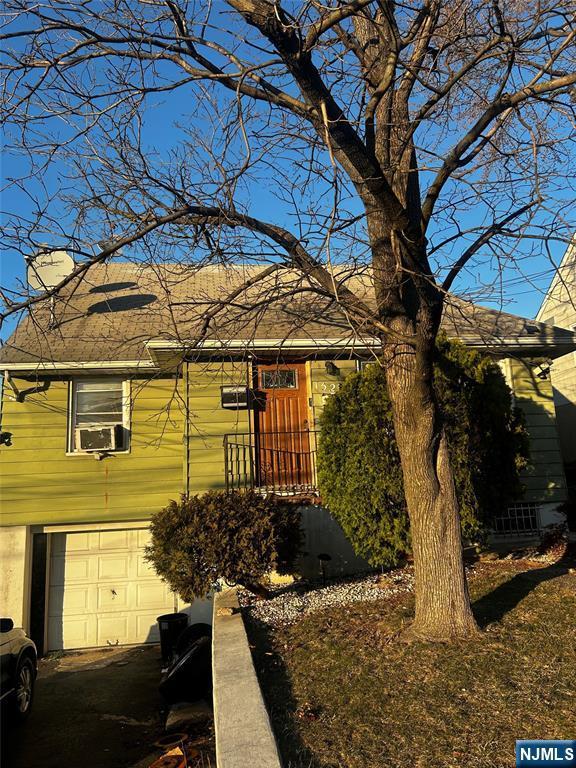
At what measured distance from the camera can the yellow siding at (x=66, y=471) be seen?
36.7 feet

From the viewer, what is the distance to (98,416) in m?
11.7

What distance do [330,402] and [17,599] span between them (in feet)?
22.0

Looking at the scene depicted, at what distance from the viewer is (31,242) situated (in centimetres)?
557

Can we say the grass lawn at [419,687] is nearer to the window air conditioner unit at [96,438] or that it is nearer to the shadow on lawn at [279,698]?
the shadow on lawn at [279,698]

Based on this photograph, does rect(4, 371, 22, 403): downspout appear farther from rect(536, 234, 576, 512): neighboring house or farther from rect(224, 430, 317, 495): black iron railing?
rect(536, 234, 576, 512): neighboring house

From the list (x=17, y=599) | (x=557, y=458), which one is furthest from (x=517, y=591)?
(x=17, y=599)

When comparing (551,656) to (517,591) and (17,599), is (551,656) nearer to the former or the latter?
(517,591)

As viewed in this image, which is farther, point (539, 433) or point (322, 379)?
point (539, 433)

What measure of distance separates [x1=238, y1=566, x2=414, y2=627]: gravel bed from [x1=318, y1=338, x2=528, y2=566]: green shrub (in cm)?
37

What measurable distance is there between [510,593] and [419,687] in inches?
101

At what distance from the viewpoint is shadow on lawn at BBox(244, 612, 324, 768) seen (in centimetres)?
329

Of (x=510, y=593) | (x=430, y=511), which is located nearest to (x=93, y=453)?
(x=510, y=593)

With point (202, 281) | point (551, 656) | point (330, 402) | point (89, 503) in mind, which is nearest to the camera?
point (551, 656)

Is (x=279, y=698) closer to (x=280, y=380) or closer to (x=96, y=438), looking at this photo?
(x=280, y=380)
